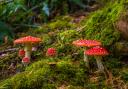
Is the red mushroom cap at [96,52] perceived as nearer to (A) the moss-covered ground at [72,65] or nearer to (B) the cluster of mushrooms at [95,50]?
(B) the cluster of mushrooms at [95,50]

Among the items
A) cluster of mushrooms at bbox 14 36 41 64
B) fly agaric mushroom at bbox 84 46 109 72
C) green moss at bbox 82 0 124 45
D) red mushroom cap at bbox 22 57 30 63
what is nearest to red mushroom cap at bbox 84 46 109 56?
fly agaric mushroom at bbox 84 46 109 72

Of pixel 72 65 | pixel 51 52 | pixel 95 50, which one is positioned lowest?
pixel 72 65

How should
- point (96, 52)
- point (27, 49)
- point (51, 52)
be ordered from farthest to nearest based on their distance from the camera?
point (27, 49), point (51, 52), point (96, 52)

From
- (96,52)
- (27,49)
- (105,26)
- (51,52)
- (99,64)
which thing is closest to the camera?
(96,52)

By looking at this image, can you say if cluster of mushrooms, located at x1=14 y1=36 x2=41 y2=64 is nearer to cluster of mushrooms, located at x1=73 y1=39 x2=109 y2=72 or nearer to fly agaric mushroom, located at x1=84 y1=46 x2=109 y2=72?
cluster of mushrooms, located at x1=73 y1=39 x2=109 y2=72

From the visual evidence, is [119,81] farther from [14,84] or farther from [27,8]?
[27,8]

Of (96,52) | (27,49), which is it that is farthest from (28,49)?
(96,52)

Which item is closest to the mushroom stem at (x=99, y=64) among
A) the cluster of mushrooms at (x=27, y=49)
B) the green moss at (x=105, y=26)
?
the green moss at (x=105, y=26)

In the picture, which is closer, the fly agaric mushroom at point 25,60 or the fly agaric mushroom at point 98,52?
the fly agaric mushroom at point 98,52

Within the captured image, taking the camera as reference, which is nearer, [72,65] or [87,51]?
[87,51]

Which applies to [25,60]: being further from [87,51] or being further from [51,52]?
[87,51]

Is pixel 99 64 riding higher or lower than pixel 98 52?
lower

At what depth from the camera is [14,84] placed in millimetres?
3361

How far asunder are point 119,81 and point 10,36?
104 inches
